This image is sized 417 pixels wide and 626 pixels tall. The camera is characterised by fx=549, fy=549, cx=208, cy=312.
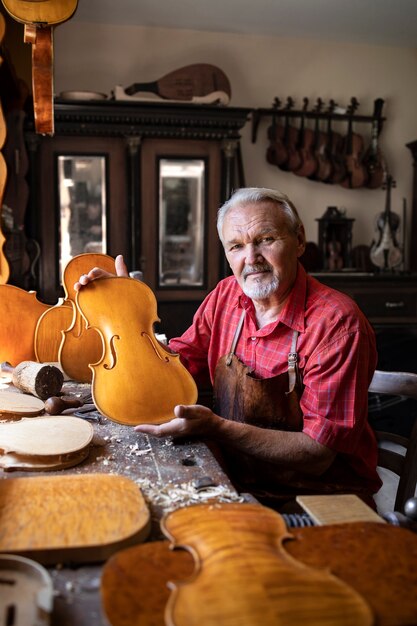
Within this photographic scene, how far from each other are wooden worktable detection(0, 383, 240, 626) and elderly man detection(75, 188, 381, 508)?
0.06 m

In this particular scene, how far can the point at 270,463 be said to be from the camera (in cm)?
163

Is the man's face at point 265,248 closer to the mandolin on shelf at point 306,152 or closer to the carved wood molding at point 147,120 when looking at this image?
the carved wood molding at point 147,120

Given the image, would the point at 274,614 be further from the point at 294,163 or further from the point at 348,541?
the point at 294,163

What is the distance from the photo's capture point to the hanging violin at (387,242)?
16.3 ft

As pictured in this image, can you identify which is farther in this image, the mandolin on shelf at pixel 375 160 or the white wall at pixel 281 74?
the mandolin on shelf at pixel 375 160

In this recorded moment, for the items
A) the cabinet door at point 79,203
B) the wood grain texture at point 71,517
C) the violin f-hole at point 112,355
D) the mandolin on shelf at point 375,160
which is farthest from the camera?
the mandolin on shelf at point 375,160

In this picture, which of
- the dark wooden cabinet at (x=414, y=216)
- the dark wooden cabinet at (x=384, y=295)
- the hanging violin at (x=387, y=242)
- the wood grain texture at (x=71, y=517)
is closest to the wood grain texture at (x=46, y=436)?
the wood grain texture at (x=71, y=517)

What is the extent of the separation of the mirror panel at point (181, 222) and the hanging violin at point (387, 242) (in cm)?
178

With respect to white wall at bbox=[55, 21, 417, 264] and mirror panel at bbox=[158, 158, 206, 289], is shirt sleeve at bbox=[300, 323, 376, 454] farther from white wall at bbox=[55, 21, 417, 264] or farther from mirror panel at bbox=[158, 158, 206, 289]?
white wall at bbox=[55, 21, 417, 264]

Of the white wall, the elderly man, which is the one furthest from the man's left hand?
the white wall

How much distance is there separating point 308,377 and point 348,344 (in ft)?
0.49

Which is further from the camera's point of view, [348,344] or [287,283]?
[287,283]

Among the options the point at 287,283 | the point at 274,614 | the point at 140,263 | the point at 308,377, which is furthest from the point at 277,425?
the point at 140,263

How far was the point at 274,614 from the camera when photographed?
66 centimetres
